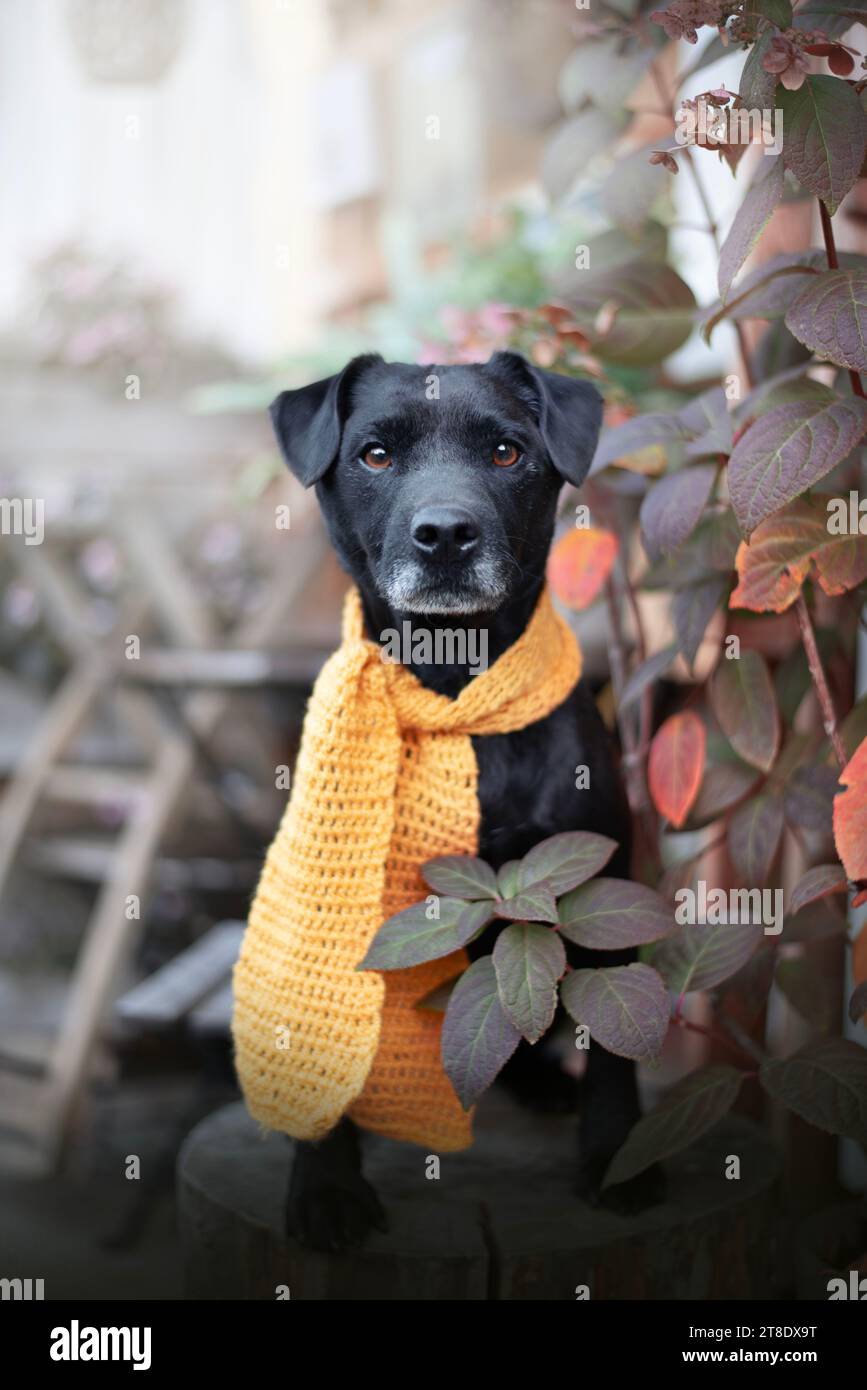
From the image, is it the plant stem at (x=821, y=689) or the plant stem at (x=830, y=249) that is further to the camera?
the plant stem at (x=821, y=689)

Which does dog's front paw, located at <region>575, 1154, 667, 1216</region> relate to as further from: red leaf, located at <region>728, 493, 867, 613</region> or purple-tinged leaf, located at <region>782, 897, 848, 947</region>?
red leaf, located at <region>728, 493, 867, 613</region>

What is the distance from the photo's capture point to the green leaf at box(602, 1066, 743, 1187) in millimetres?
1132

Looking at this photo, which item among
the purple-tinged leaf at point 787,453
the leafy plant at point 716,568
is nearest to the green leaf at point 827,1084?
the leafy plant at point 716,568

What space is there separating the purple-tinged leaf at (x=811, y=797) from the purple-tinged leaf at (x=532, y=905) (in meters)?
0.42

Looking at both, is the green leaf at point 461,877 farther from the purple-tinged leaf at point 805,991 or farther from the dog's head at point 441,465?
the purple-tinged leaf at point 805,991

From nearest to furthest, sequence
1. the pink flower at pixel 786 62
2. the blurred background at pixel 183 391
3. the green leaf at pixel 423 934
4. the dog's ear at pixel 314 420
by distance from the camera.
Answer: the pink flower at pixel 786 62, the green leaf at pixel 423 934, the dog's ear at pixel 314 420, the blurred background at pixel 183 391

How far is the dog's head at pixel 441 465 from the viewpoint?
1.06 meters

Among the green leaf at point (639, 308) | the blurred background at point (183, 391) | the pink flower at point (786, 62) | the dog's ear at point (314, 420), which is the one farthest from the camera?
the blurred background at point (183, 391)

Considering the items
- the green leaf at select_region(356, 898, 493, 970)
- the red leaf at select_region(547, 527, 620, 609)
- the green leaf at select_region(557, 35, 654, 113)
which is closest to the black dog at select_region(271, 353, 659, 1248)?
the green leaf at select_region(356, 898, 493, 970)

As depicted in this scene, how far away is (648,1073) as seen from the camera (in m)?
2.30

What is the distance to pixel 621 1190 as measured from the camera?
122 cm

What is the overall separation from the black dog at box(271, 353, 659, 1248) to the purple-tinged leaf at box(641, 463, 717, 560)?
0.10m
